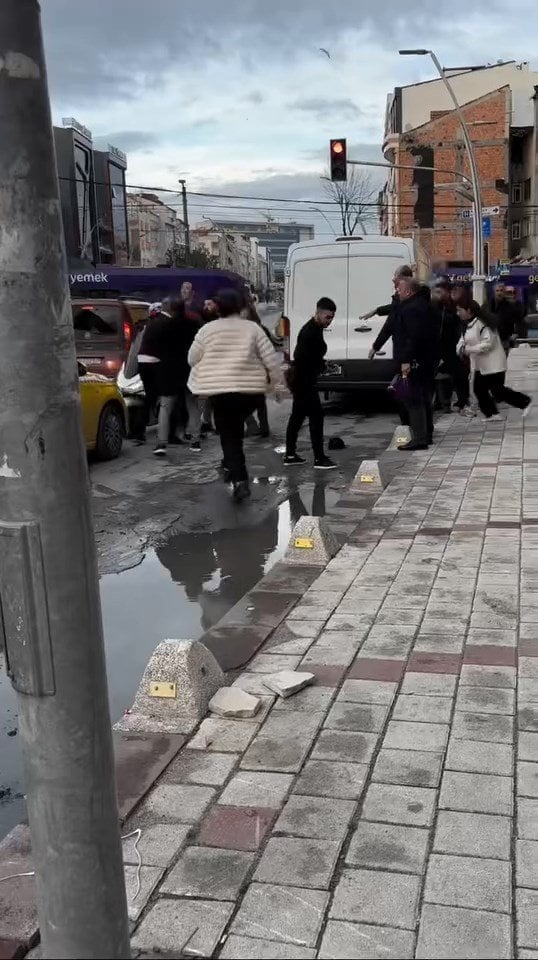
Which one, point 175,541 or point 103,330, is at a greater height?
point 103,330

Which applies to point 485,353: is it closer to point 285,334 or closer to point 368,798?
point 285,334

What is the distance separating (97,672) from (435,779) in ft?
5.81

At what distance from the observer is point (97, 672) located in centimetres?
188

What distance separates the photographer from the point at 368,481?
854 centimetres

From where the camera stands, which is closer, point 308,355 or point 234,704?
point 234,704

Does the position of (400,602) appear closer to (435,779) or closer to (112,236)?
(435,779)

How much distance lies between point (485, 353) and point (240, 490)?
4.76 metres

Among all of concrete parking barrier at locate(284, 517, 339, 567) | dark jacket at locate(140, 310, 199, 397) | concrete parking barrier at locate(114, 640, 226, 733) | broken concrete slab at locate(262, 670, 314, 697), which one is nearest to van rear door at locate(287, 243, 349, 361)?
dark jacket at locate(140, 310, 199, 397)

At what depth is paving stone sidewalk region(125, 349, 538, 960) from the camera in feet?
8.07

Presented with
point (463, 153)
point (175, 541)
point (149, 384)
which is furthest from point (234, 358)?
point (463, 153)

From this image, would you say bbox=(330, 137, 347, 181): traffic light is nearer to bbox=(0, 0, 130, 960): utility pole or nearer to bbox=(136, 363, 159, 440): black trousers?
bbox=(136, 363, 159, 440): black trousers

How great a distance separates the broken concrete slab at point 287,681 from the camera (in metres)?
3.94

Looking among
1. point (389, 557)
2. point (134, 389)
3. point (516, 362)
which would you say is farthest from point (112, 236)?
point (389, 557)

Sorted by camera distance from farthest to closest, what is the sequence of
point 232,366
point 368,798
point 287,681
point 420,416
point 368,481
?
1. point 420,416
2. point 368,481
3. point 232,366
4. point 287,681
5. point 368,798
